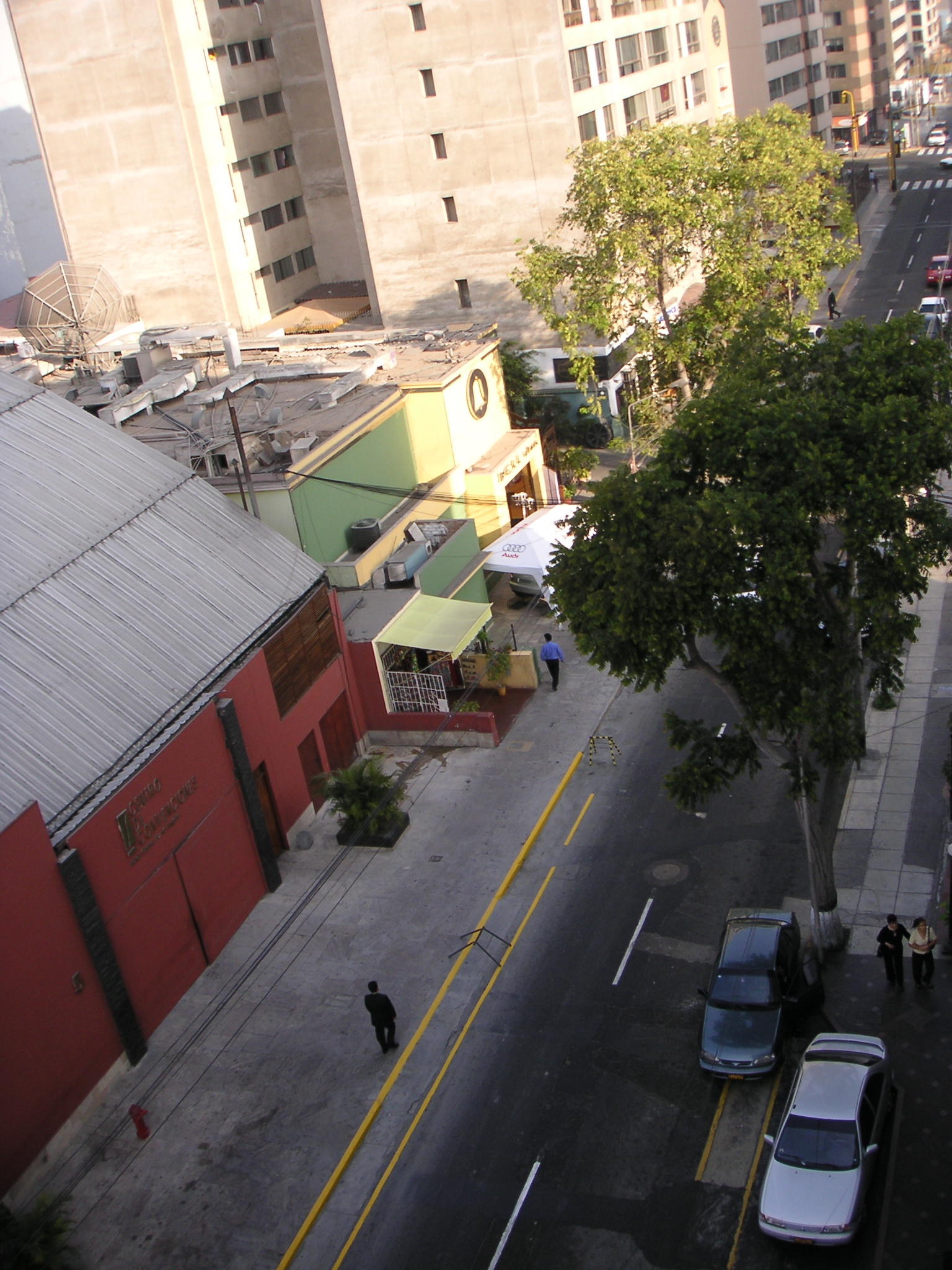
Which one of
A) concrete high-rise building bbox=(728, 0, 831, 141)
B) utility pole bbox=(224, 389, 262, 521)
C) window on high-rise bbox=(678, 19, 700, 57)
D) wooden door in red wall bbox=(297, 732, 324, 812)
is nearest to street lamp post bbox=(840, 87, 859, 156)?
concrete high-rise building bbox=(728, 0, 831, 141)

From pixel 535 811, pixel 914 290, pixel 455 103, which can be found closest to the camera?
pixel 535 811

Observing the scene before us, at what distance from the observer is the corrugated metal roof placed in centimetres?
2242

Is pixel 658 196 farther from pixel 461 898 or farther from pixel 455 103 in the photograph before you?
pixel 461 898

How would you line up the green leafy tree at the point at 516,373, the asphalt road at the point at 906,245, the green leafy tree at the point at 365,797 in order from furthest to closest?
the asphalt road at the point at 906,245, the green leafy tree at the point at 516,373, the green leafy tree at the point at 365,797

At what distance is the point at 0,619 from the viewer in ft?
76.7

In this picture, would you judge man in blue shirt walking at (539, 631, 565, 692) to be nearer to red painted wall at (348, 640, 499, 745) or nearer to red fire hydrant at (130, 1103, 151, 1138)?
red painted wall at (348, 640, 499, 745)

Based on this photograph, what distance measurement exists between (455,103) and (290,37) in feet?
53.1

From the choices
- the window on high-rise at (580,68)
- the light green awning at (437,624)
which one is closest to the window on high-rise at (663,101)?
the window on high-rise at (580,68)

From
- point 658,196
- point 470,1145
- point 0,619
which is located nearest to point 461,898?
point 470,1145

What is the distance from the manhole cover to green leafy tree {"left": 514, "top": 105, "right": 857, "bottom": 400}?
19450 millimetres

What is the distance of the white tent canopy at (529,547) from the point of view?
36.9 metres

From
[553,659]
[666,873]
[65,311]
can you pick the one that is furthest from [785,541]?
[65,311]

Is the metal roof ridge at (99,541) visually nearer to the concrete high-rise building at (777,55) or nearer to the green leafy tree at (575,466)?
the green leafy tree at (575,466)

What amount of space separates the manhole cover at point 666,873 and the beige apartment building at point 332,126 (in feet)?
106
